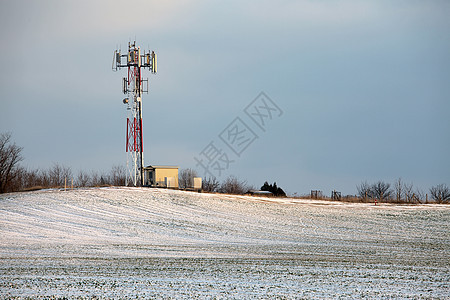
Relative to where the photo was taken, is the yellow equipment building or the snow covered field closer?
the snow covered field

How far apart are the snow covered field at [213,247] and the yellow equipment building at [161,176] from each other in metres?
4.83

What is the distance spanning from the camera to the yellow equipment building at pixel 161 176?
52.5m

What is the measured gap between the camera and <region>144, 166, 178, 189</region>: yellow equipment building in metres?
52.5

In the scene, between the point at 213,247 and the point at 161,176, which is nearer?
the point at 213,247

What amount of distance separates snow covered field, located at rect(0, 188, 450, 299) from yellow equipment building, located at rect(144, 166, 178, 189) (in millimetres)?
4831

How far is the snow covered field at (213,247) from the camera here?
14383 mm

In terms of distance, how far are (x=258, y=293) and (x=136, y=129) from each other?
37930mm

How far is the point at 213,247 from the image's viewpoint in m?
27.5

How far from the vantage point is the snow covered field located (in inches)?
566

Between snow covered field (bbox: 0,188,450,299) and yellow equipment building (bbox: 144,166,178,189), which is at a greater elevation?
yellow equipment building (bbox: 144,166,178,189)

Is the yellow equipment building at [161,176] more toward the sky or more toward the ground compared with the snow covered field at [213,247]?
more toward the sky

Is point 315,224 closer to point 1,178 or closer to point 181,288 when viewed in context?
point 181,288

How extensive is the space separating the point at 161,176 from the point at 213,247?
→ 25919mm

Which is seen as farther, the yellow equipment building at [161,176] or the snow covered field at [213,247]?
the yellow equipment building at [161,176]
